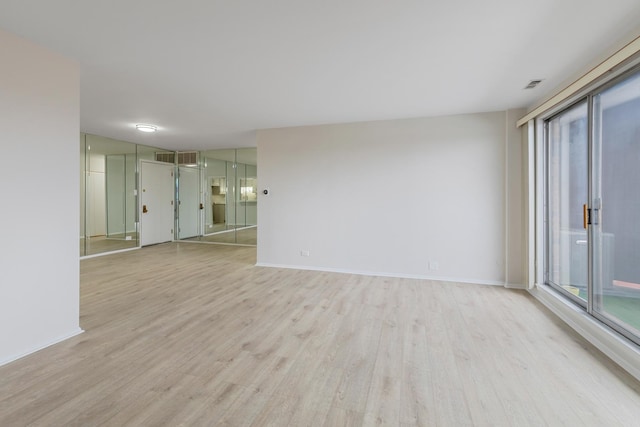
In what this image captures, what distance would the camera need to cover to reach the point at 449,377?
211 centimetres

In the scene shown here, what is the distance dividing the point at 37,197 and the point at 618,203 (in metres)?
4.89

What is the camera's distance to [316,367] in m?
2.23

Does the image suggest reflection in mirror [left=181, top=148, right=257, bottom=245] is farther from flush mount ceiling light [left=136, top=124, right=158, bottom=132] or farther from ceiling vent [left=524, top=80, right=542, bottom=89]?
ceiling vent [left=524, top=80, right=542, bottom=89]

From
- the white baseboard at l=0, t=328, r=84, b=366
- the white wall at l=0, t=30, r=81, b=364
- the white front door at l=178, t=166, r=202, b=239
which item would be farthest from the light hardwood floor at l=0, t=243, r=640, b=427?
the white front door at l=178, t=166, r=202, b=239

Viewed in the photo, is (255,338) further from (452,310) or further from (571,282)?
(571,282)

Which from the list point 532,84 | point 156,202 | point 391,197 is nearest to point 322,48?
point 532,84

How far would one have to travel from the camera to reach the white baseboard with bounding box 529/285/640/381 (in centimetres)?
217

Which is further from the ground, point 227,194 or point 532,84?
point 532,84

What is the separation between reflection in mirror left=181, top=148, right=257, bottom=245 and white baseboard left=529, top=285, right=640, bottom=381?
21.5ft

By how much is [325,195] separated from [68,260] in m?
3.56

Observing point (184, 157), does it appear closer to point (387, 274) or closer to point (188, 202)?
point (188, 202)

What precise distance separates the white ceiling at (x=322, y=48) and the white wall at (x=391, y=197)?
64 cm


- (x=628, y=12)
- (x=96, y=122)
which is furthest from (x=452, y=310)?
(x=96, y=122)

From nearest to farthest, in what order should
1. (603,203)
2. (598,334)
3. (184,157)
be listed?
(598,334) < (603,203) < (184,157)
